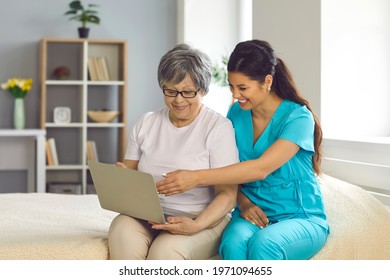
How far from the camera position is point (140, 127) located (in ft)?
7.29

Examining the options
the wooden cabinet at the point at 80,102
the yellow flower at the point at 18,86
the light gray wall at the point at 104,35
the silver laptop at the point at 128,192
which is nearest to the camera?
the silver laptop at the point at 128,192

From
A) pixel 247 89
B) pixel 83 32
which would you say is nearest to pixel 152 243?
pixel 247 89

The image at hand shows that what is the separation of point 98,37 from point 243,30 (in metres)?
1.15

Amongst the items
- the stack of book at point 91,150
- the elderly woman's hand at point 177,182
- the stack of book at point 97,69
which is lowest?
the stack of book at point 91,150

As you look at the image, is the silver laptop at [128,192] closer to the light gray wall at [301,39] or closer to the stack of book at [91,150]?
the light gray wall at [301,39]

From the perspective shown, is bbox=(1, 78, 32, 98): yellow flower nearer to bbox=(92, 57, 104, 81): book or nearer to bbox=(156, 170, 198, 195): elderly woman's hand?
bbox=(92, 57, 104, 81): book

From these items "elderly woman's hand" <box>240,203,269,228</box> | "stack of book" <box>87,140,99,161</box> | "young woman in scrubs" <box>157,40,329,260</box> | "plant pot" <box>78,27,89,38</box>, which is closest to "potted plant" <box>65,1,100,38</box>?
"plant pot" <box>78,27,89,38</box>

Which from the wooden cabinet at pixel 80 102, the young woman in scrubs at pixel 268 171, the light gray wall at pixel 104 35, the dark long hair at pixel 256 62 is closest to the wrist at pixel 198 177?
the young woman in scrubs at pixel 268 171

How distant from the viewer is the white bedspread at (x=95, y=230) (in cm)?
200

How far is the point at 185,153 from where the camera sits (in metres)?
2.11

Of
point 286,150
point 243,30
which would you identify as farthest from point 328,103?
point 243,30

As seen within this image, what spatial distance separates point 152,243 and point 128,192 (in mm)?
163

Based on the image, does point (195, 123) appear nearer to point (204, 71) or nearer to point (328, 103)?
point (204, 71)

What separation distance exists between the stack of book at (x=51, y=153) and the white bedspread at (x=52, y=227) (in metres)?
2.06
